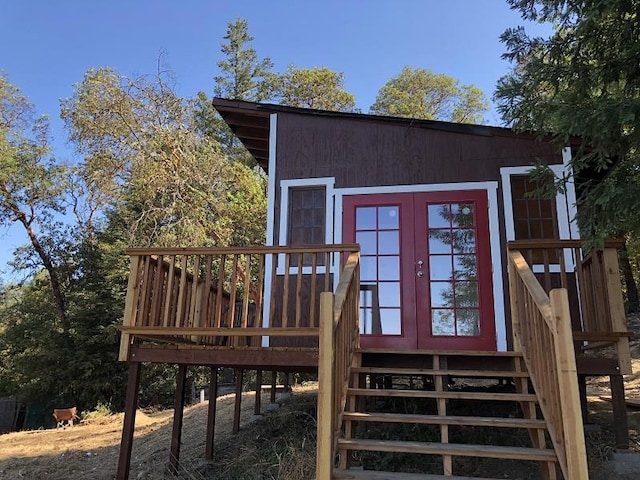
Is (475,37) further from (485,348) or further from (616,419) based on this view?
(616,419)

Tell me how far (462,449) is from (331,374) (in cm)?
106

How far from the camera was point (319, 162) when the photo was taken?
6.17 metres

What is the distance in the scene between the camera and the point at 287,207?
19.8 ft

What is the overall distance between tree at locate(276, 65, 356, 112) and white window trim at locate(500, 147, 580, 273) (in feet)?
50.0

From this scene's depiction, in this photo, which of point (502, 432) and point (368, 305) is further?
point (368, 305)

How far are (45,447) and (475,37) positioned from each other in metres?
11.2

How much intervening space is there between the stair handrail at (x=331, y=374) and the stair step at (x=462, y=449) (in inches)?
7.6

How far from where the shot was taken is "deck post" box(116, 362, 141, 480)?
4738 millimetres

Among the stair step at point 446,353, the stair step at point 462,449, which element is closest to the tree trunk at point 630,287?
the stair step at point 446,353

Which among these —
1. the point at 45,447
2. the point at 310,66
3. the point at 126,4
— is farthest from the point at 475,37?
the point at 310,66

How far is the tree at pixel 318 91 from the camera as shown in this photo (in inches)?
805

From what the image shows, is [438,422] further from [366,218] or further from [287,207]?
[287,207]

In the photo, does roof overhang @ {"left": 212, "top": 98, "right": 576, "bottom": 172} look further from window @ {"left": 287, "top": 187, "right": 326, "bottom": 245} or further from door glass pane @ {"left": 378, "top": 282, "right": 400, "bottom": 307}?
door glass pane @ {"left": 378, "top": 282, "right": 400, "bottom": 307}

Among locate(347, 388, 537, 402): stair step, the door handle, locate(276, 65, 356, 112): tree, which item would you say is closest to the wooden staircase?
locate(347, 388, 537, 402): stair step
